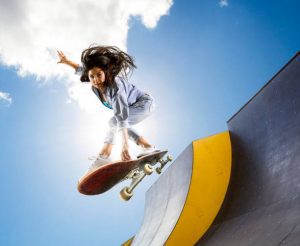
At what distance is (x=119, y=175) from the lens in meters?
4.41

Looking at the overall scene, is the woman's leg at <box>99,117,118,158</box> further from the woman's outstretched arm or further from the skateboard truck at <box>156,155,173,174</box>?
the woman's outstretched arm

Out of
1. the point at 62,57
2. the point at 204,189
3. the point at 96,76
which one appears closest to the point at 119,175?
the point at 204,189

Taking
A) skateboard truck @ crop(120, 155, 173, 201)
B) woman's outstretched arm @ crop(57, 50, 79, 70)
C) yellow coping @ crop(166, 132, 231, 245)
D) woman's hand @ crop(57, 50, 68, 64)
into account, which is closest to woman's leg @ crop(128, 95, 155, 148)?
skateboard truck @ crop(120, 155, 173, 201)

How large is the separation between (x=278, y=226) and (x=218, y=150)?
2.36 m

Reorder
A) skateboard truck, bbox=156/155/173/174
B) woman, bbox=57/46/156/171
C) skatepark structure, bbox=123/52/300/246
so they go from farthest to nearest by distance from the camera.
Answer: skateboard truck, bbox=156/155/173/174 < woman, bbox=57/46/156/171 < skatepark structure, bbox=123/52/300/246

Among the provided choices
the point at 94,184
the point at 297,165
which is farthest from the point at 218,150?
the point at 94,184

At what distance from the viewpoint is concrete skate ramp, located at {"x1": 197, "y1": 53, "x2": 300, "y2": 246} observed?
247 cm

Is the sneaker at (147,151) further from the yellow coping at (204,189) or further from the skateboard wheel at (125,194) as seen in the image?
the yellow coping at (204,189)

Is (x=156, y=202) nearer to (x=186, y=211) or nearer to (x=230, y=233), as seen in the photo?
(x=186, y=211)

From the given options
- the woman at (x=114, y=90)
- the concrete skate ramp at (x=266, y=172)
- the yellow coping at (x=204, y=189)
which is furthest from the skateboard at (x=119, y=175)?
the concrete skate ramp at (x=266, y=172)

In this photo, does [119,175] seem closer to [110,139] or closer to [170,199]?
[110,139]

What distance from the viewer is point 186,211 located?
13.1 feet

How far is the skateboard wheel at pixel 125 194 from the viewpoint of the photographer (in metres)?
4.40

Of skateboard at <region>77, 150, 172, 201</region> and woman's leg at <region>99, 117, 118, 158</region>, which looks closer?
skateboard at <region>77, 150, 172, 201</region>
